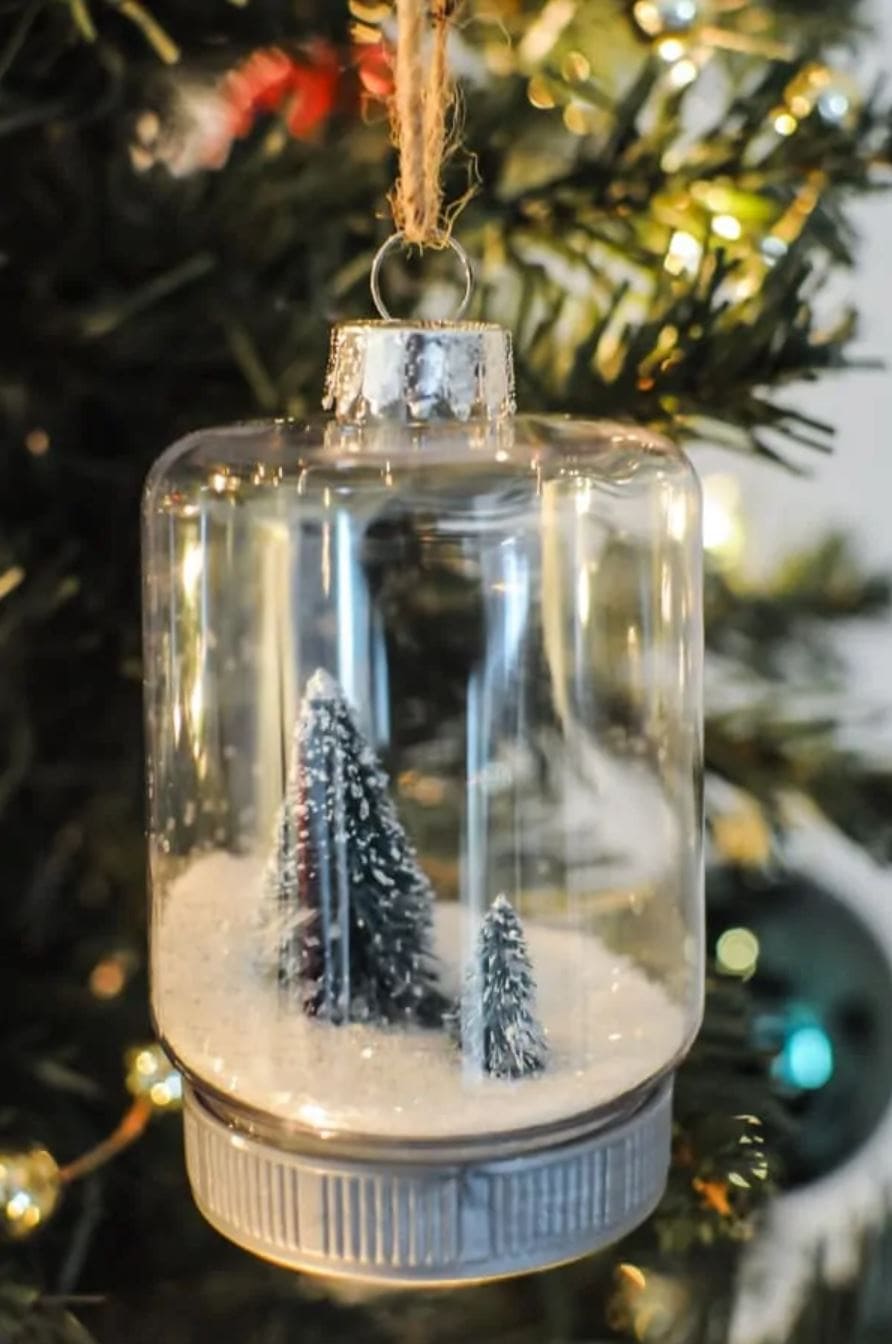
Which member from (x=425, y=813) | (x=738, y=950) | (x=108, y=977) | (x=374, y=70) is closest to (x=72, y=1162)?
(x=108, y=977)

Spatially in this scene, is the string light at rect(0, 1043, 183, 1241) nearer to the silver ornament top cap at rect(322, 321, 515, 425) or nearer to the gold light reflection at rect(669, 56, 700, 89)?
the silver ornament top cap at rect(322, 321, 515, 425)

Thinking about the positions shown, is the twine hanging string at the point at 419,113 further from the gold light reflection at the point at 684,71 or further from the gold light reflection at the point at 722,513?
the gold light reflection at the point at 722,513

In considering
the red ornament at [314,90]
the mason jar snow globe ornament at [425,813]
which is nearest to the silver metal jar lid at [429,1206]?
the mason jar snow globe ornament at [425,813]

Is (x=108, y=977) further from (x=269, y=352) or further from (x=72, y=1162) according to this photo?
(x=269, y=352)

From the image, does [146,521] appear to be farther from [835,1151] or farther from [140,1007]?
[835,1151]

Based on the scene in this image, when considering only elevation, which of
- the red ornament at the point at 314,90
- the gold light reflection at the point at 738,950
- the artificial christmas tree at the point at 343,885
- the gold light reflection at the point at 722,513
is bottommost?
the gold light reflection at the point at 738,950

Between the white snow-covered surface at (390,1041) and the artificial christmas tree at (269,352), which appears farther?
the artificial christmas tree at (269,352)
